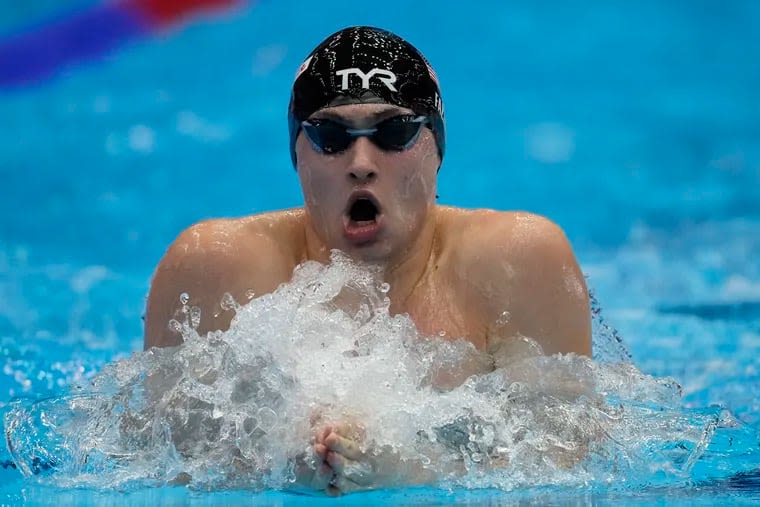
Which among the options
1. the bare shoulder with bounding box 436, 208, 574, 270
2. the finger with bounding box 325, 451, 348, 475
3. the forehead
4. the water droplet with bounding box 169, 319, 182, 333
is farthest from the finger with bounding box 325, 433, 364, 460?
the forehead

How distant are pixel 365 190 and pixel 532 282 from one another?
0.48 meters

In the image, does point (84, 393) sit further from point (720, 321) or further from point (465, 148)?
point (465, 148)

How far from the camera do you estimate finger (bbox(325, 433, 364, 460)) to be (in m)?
2.12

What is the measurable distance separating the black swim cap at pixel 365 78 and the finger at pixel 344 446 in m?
0.95

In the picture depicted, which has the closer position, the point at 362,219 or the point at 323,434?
the point at 323,434

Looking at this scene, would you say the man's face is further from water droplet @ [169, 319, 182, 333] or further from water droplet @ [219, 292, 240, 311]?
water droplet @ [169, 319, 182, 333]

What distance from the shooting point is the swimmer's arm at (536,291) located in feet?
8.78

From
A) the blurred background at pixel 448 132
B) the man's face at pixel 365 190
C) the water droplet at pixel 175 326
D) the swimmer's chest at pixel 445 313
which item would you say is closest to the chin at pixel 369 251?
the man's face at pixel 365 190

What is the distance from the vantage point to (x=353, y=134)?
2.69 metres

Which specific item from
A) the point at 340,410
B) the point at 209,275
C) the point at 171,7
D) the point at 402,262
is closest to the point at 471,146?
the point at 171,7

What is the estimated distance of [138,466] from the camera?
252cm

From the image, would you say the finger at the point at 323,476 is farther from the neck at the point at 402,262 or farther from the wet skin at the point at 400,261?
the neck at the point at 402,262

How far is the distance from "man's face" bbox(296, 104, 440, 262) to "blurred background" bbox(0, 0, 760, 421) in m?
3.07

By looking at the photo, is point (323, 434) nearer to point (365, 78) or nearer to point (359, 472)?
point (359, 472)
